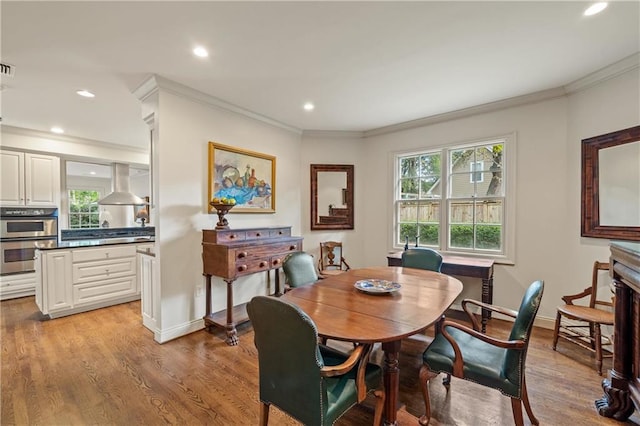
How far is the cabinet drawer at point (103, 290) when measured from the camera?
3.54 m

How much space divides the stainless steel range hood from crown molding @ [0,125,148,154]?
0.35m

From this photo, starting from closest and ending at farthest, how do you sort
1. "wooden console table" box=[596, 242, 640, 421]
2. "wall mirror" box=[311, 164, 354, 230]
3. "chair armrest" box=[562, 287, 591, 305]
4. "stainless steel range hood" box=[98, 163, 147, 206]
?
"wooden console table" box=[596, 242, 640, 421] < "chair armrest" box=[562, 287, 591, 305] < "wall mirror" box=[311, 164, 354, 230] < "stainless steel range hood" box=[98, 163, 147, 206]

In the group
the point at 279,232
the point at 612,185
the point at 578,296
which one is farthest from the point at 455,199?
the point at 279,232

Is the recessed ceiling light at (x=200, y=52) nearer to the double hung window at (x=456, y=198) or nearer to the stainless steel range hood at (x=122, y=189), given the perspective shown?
the double hung window at (x=456, y=198)

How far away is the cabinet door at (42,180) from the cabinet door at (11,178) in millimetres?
65

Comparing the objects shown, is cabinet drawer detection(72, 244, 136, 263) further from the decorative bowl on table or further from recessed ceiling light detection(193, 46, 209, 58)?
recessed ceiling light detection(193, 46, 209, 58)

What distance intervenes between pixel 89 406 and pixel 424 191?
14.1 ft

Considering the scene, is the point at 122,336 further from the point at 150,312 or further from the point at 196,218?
the point at 196,218

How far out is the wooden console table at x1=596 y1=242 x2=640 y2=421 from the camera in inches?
63.5

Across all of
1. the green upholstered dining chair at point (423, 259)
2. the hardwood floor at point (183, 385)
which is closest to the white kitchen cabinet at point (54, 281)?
the hardwood floor at point (183, 385)

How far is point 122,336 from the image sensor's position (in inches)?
114

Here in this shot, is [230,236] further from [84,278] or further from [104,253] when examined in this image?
[84,278]

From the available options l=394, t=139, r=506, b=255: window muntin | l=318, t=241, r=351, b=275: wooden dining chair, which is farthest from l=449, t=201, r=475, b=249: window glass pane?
l=318, t=241, r=351, b=275: wooden dining chair

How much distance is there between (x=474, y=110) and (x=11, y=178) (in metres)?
6.92
